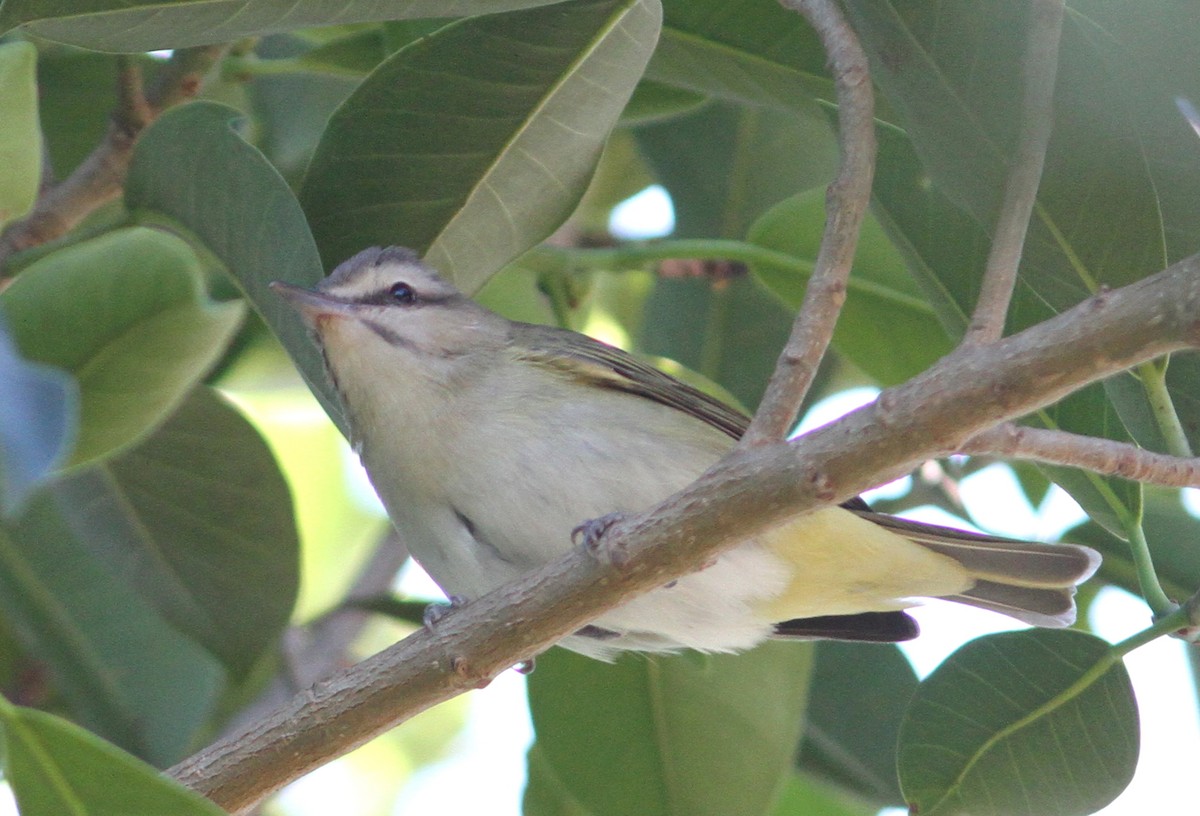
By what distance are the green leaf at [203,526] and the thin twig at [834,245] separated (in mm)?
1636

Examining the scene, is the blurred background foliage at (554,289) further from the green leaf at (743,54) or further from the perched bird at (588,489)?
the perched bird at (588,489)

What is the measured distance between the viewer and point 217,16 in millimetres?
2139

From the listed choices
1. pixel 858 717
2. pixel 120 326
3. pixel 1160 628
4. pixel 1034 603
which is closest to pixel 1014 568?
pixel 1034 603

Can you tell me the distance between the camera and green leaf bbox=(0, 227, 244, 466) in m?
2.36

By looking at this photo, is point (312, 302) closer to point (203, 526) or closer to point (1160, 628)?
point (203, 526)

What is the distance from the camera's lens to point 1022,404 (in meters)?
1.60

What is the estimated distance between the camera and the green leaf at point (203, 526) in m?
3.10

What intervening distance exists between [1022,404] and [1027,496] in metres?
1.97

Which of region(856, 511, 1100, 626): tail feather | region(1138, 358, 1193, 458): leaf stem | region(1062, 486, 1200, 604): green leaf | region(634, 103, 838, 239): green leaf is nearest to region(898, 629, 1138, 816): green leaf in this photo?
region(1062, 486, 1200, 604): green leaf

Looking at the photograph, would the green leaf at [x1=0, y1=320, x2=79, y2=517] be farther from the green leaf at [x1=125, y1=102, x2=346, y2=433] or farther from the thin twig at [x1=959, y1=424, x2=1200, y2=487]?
the thin twig at [x1=959, y1=424, x2=1200, y2=487]

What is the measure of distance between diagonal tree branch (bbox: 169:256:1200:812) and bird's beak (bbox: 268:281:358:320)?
2.28 ft

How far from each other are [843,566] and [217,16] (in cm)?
171

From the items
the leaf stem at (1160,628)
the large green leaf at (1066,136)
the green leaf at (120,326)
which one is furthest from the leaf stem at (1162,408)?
the green leaf at (120,326)

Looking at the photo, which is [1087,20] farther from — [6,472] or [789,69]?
[6,472]
